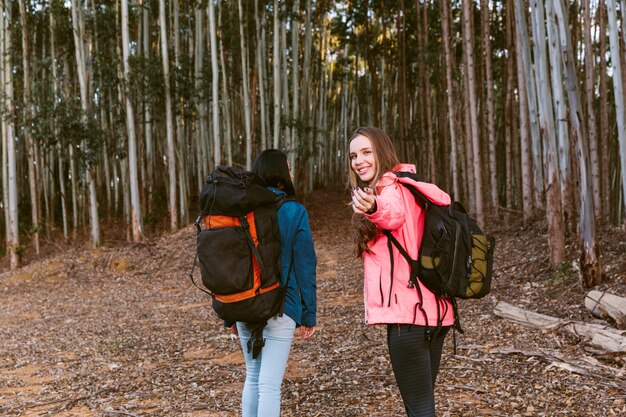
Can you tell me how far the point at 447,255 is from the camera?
7.27 ft

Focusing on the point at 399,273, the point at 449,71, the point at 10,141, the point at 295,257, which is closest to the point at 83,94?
the point at 10,141

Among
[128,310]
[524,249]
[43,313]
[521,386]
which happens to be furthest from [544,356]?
[43,313]

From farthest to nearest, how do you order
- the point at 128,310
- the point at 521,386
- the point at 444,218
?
the point at 128,310 → the point at 521,386 → the point at 444,218

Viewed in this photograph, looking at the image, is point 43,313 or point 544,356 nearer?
point 544,356

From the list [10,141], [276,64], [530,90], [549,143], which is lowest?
[549,143]

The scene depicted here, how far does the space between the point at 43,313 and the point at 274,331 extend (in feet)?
27.1

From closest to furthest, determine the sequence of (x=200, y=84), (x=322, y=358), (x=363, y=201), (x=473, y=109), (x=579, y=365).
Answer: (x=363, y=201)
(x=579, y=365)
(x=322, y=358)
(x=473, y=109)
(x=200, y=84)

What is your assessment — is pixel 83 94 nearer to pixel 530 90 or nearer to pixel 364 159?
pixel 530 90

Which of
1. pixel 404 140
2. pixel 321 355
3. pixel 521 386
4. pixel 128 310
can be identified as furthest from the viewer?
pixel 404 140

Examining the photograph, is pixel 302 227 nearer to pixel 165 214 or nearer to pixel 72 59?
pixel 165 214

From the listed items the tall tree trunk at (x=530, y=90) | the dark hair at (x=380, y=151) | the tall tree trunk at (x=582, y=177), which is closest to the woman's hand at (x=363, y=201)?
the dark hair at (x=380, y=151)

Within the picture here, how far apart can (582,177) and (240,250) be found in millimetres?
5275

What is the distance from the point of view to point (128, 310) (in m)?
9.09

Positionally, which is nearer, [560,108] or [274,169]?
[274,169]
